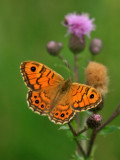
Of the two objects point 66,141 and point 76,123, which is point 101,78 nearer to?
point 76,123

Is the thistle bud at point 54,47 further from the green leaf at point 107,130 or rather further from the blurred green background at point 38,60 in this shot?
the green leaf at point 107,130

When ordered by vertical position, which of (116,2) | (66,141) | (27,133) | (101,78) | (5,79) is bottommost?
(66,141)

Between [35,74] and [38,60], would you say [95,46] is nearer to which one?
[38,60]

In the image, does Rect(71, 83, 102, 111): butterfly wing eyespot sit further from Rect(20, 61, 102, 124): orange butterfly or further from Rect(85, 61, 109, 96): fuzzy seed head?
Rect(85, 61, 109, 96): fuzzy seed head

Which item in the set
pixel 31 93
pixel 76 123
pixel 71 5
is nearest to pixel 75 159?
pixel 76 123

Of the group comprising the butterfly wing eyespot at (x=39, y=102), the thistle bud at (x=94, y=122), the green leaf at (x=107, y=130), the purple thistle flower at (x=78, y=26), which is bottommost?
the green leaf at (x=107, y=130)

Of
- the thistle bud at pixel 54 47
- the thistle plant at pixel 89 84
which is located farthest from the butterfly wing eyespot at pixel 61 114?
the thistle bud at pixel 54 47
